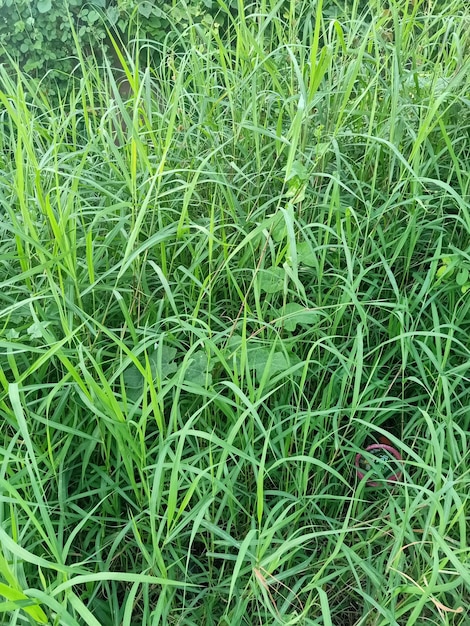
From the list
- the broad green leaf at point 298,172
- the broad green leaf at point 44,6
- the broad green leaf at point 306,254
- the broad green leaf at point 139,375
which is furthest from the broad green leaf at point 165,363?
the broad green leaf at point 44,6

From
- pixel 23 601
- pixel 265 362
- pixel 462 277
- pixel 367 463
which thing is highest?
pixel 23 601

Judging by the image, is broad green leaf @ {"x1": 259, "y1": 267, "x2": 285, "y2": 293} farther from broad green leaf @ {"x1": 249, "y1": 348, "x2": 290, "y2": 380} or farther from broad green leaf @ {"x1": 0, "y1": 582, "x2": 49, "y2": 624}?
broad green leaf @ {"x1": 0, "y1": 582, "x2": 49, "y2": 624}

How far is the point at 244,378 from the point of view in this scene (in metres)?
1.27

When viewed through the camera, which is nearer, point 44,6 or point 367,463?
point 367,463

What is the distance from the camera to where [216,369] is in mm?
1233

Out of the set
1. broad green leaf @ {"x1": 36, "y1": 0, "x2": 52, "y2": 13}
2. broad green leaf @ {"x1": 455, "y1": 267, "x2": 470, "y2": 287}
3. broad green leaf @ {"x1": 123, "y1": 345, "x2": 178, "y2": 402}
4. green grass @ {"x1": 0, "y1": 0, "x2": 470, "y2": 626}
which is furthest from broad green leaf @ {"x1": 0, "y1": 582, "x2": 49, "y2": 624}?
broad green leaf @ {"x1": 36, "y1": 0, "x2": 52, "y2": 13}

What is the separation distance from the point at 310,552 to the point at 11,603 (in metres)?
0.63

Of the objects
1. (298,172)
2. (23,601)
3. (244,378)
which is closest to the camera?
(23,601)

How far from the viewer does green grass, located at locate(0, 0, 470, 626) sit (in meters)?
1.03

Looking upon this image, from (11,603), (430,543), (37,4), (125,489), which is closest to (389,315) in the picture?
(430,543)

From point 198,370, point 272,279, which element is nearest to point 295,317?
point 272,279

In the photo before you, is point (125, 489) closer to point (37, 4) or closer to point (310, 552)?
point (310, 552)

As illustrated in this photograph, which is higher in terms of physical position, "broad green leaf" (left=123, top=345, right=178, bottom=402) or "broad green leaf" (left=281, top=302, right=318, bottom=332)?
"broad green leaf" (left=123, top=345, right=178, bottom=402)

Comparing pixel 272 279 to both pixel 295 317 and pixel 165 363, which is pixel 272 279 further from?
→ pixel 165 363
